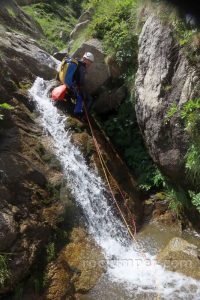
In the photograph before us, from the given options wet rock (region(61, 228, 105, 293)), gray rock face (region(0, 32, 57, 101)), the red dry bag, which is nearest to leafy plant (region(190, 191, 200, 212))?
wet rock (region(61, 228, 105, 293))

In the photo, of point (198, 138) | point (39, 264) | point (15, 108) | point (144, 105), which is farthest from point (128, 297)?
point (15, 108)

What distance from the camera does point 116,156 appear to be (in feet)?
32.7

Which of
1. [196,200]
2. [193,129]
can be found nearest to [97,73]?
[193,129]

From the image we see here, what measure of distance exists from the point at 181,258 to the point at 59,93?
575 cm

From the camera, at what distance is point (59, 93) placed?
33.6 ft

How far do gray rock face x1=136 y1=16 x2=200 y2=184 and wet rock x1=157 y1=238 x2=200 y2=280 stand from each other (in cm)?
141

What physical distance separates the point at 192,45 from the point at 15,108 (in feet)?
15.1

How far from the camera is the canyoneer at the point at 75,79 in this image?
33.5 ft

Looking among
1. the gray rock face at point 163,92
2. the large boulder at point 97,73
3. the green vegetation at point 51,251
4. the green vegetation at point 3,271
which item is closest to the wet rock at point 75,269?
the green vegetation at point 51,251

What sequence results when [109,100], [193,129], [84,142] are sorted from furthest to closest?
1. [109,100]
2. [84,142]
3. [193,129]

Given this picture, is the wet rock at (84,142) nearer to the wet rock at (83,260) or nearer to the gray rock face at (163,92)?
the gray rock face at (163,92)

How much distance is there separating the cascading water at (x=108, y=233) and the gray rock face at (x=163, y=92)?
168 centimetres

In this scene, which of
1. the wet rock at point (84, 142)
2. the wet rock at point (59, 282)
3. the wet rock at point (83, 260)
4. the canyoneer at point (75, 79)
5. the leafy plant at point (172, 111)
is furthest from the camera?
the canyoneer at point (75, 79)

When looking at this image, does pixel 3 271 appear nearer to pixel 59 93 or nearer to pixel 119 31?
pixel 59 93
